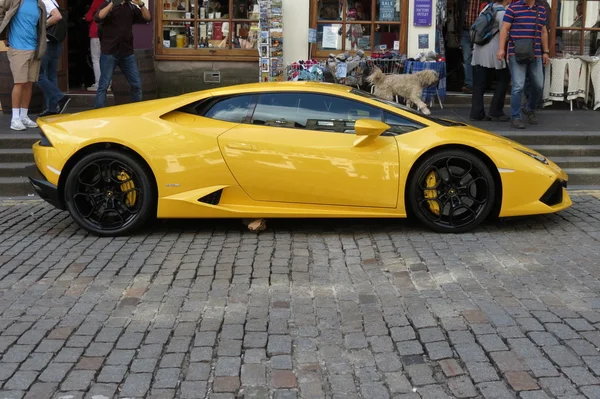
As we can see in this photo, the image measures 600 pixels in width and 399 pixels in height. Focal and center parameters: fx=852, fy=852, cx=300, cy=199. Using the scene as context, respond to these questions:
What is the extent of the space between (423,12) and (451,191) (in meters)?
6.54

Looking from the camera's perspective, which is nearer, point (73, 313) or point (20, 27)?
point (73, 313)

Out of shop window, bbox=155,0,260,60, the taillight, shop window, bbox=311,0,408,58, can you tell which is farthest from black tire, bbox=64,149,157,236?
shop window, bbox=311,0,408,58

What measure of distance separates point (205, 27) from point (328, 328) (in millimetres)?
9031

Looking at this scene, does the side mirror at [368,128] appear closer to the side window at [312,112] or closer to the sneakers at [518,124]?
the side window at [312,112]

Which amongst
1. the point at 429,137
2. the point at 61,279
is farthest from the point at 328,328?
the point at 429,137

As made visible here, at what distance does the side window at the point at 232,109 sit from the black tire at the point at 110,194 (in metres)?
0.77

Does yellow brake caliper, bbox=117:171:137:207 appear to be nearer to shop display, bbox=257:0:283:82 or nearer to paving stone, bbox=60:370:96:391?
paving stone, bbox=60:370:96:391

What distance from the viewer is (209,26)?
516 inches

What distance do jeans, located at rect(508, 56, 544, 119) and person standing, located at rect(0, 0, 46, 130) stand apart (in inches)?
231

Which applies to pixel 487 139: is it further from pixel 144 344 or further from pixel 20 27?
pixel 20 27

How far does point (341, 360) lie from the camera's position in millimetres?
4449

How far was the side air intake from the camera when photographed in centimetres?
698

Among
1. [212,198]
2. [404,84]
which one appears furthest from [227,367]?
[404,84]

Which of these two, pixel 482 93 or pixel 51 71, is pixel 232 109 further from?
pixel 482 93
